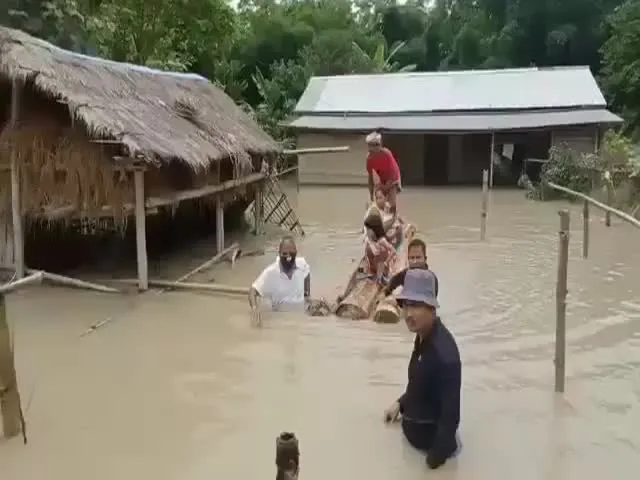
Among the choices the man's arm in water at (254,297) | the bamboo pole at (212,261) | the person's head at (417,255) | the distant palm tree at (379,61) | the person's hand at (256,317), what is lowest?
the person's hand at (256,317)

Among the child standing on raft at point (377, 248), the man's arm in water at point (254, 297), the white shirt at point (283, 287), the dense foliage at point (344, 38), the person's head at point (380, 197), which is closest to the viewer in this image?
the man's arm in water at point (254, 297)

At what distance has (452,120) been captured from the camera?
2433 cm

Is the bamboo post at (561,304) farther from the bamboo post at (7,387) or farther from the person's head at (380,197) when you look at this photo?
the bamboo post at (7,387)

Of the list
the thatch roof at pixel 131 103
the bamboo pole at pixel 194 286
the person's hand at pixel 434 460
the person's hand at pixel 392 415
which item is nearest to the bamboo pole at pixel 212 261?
the bamboo pole at pixel 194 286

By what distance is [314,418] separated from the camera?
626 centimetres

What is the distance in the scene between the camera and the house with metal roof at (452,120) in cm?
2361

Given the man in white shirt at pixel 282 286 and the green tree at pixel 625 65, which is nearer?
the man in white shirt at pixel 282 286

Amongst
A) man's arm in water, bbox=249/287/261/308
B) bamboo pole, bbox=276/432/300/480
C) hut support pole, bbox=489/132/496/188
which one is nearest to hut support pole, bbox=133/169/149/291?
man's arm in water, bbox=249/287/261/308

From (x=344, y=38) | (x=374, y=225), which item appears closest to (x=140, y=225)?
(x=374, y=225)

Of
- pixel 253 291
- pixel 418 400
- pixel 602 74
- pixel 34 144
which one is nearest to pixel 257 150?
pixel 34 144

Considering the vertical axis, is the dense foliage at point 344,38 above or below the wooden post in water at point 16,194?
above

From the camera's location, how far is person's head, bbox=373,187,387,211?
1063cm

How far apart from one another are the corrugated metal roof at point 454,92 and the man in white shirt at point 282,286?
16.9m

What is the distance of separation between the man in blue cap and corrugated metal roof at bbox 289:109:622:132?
1880cm
